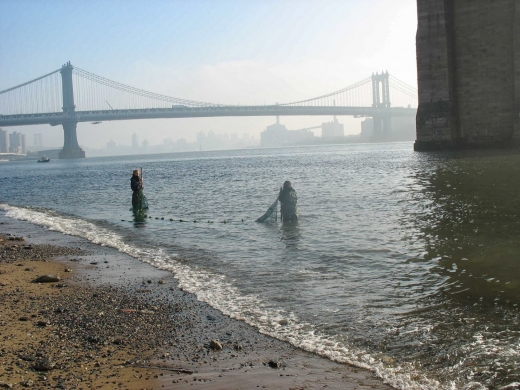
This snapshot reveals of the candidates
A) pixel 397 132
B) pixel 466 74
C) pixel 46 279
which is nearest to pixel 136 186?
pixel 46 279

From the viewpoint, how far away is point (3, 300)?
6.16 metres

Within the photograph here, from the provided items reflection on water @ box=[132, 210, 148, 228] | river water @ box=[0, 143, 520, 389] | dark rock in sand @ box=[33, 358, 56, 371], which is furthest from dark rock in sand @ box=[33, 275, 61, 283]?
reflection on water @ box=[132, 210, 148, 228]

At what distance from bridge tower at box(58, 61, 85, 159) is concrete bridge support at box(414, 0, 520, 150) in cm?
6985

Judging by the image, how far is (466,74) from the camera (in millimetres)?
43062

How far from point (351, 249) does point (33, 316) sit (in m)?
5.37

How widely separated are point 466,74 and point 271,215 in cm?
3507

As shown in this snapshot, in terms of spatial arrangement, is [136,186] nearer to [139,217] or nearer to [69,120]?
[139,217]

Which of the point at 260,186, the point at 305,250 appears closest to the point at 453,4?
the point at 260,186

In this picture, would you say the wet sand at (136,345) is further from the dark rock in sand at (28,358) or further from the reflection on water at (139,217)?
the reflection on water at (139,217)

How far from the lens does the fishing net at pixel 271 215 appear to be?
43.2 feet

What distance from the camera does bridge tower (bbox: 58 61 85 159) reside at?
9794 cm

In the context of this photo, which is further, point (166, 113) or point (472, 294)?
point (166, 113)

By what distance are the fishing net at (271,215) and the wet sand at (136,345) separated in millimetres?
6002

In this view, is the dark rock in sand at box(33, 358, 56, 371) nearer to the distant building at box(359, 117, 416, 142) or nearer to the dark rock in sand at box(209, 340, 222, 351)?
the dark rock in sand at box(209, 340, 222, 351)
